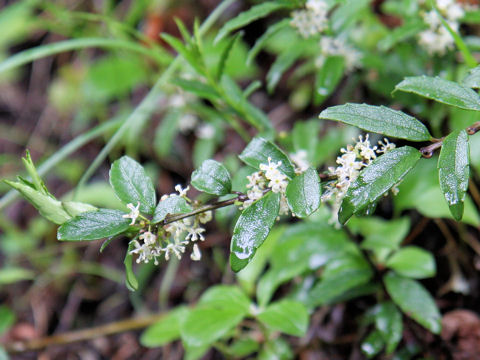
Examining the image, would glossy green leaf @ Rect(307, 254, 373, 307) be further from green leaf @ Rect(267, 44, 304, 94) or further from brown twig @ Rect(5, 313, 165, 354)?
brown twig @ Rect(5, 313, 165, 354)

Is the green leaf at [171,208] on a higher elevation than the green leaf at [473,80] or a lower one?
lower

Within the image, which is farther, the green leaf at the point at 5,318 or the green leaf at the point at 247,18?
the green leaf at the point at 5,318

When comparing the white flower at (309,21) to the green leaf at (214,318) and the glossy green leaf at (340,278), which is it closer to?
the glossy green leaf at (340,278)

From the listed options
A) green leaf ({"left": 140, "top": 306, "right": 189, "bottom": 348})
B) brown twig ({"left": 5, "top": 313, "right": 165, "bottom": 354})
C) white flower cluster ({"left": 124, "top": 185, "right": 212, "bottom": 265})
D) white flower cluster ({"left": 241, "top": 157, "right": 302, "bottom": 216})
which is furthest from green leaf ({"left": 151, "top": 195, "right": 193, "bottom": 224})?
brown twig ({"left": 5, "top": 313, "right": 165, "bottom": 354})

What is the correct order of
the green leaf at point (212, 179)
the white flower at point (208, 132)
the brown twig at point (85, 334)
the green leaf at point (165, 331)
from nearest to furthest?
the green leaf at point (212, 179) < the green leaf at point (165, 331) < the brown twig at point (85, 334) < the white flower at point (208, 132)

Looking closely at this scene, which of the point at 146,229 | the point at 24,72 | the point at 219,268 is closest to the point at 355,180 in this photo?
the point at 146,229

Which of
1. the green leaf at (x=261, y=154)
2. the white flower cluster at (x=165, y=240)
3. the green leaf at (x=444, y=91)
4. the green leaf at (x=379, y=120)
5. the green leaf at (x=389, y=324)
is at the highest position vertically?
the green leaf at (x=444, y=91)

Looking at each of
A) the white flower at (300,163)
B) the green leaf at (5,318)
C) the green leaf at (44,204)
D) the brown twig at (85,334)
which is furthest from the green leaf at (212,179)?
the brown twig at (85,334)

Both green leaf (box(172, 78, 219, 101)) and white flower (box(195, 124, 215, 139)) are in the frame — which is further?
white flower (box(195, 124, 215, 139))
